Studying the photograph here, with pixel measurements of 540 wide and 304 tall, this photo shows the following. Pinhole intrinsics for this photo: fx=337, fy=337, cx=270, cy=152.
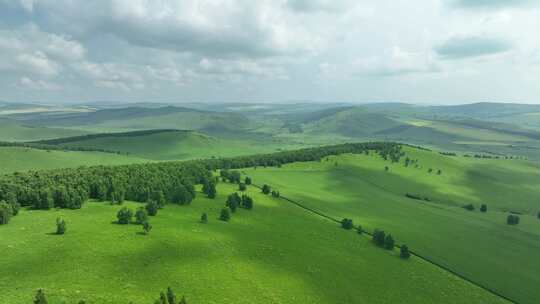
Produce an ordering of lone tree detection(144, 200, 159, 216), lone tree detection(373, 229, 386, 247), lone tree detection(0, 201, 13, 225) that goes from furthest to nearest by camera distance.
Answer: lone tree detection(373, 229, 386, 247) → lone tree detection(144, 200, 159, 216) → lone tree detection(0, 201, 13, 225)

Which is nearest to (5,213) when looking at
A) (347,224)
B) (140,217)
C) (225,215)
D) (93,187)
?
(140,217)

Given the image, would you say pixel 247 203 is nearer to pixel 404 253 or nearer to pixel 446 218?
pixel 404 253

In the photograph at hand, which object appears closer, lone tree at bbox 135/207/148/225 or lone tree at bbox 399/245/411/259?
lone tree at bbox 135/207/148/225

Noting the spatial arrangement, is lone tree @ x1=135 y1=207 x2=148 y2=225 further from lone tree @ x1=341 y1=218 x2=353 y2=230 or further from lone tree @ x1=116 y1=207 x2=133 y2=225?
lone tree @ x1=341 y1=218 x2=353 y2=230

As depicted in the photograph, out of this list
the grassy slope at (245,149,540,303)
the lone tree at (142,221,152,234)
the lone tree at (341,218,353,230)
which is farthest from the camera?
the lone tree at (341,218,353,230)

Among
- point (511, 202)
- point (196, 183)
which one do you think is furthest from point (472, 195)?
point (196, 183)

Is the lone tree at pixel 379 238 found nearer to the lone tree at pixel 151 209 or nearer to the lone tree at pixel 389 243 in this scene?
the lone tree at pixel 389 243

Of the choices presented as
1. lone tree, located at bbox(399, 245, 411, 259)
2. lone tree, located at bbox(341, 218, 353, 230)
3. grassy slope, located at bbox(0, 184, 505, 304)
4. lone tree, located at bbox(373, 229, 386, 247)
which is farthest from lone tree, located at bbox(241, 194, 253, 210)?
lone tree, located at bbox(399, 245, 411, 259)

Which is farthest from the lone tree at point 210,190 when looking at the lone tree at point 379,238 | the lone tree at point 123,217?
the lone tree at point 379,238
